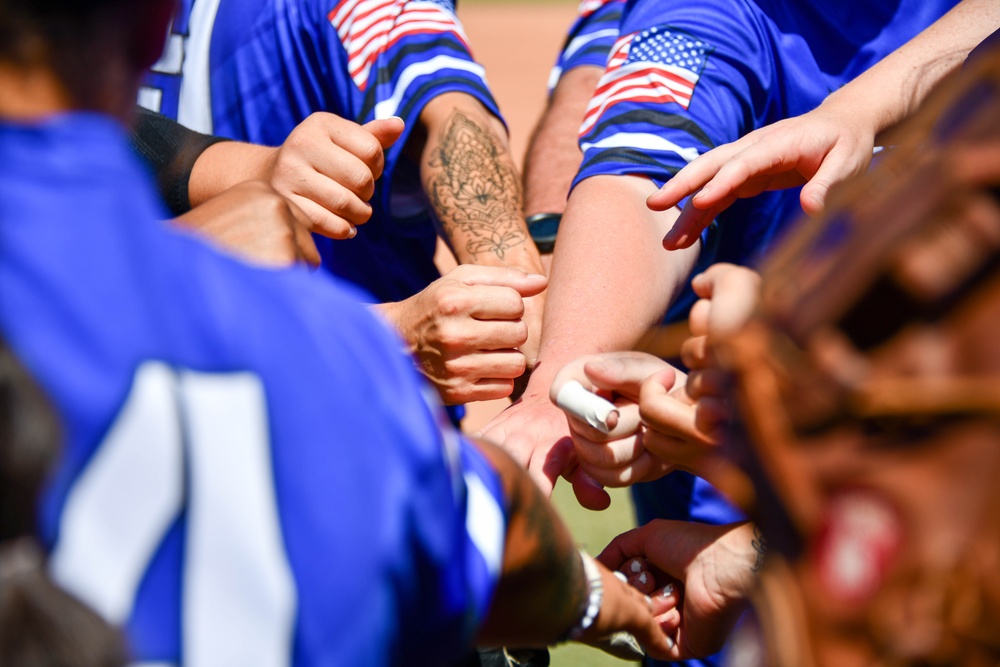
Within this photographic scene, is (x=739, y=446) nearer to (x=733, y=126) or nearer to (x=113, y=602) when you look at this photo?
(x=113, y=602)

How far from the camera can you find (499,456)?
2.87 feet

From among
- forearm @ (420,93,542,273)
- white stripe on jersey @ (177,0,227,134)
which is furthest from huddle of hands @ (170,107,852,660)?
white stripe on jersey @ (177,0,227,134)

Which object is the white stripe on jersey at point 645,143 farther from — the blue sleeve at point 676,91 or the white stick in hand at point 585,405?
the white stick in hand at point 585,405

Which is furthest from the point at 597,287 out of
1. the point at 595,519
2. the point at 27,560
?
the point at 595,519

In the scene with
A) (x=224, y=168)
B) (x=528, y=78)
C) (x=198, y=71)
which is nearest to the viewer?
(x=224, y=168)

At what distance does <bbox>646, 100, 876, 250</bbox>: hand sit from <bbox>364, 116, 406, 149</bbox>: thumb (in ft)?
1.37

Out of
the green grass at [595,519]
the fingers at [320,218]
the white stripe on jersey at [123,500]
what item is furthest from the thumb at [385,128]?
the green grass at [595,519]

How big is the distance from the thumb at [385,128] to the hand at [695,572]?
2.37 ft

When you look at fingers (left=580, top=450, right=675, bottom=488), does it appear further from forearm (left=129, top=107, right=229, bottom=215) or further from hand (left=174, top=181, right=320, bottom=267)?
forearm (left=129, top=107, right=229, bottom=215)

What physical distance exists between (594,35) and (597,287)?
0.96 metres

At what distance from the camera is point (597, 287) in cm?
149

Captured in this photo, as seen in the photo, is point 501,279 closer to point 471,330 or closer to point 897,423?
point 471,330

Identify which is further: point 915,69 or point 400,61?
point 400,61

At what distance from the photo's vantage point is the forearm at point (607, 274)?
1.46 m
